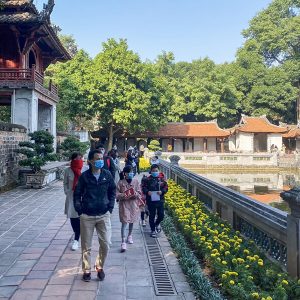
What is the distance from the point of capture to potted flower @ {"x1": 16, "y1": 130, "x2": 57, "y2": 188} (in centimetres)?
1376

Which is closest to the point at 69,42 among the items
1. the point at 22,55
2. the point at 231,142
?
the point at 231,142

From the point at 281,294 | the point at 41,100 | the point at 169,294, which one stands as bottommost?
the point at 169,294

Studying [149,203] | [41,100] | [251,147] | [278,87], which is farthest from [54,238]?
[278,87]

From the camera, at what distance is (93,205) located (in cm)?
458

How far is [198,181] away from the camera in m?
9.41

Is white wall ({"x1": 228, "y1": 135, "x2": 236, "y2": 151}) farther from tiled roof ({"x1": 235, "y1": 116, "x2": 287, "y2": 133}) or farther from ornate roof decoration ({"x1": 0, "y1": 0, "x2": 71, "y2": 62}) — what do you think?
ornate roof decoration ({"x1": 0, "y1": 0, "x2": 71, "y2": 62})

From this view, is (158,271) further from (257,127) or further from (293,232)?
(257,127)

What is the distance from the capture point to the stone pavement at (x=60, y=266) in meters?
4.31

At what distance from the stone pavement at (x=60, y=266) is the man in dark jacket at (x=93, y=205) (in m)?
0.33

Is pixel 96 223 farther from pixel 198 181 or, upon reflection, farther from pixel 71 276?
pixel 198 181

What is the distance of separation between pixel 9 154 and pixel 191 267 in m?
10.8

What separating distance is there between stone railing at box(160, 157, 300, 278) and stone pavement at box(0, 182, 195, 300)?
3.92ft

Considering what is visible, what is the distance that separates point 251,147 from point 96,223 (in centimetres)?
3862

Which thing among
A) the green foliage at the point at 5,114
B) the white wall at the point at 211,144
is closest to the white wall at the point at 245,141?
the white wall at the point at 211,144
